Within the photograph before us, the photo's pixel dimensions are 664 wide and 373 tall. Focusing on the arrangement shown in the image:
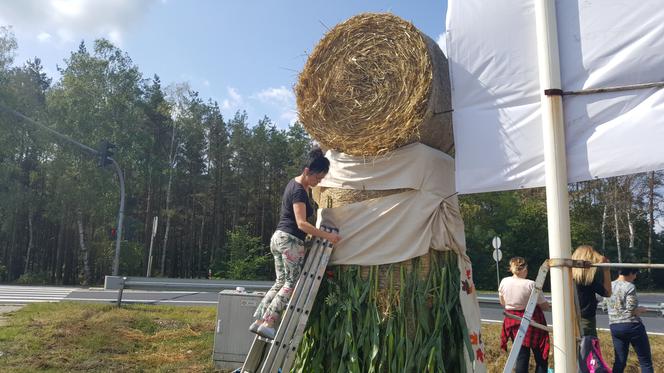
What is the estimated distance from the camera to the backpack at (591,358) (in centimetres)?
458

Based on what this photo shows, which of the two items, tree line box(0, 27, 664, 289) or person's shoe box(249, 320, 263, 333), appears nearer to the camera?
person's shoe box(249, 320, 263, 333)

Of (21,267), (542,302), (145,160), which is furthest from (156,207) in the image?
(542,302)

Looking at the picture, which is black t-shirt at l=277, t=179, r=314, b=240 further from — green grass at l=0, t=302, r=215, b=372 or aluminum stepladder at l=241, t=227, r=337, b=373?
green grass at l=0, t=302, r=215, b=372

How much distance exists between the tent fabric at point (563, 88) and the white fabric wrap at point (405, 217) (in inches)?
27.5

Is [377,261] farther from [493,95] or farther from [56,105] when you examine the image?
[56,105]

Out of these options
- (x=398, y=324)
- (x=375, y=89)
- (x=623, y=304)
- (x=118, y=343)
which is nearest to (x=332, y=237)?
(x=398, y=324)

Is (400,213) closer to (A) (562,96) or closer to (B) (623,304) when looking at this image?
(A) (562,96)

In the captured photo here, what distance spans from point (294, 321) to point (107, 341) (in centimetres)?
494

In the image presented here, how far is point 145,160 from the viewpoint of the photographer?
35.8 meters

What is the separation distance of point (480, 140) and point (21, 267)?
41.8m

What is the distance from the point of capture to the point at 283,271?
3576mm

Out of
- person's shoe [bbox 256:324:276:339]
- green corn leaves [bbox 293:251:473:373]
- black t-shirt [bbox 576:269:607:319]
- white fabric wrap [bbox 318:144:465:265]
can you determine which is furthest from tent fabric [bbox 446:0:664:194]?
black t-shirt [bbox 576:269:607:319]

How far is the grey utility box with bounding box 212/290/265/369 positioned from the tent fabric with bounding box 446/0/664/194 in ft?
14.1

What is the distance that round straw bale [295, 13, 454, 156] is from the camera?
11.5ft
